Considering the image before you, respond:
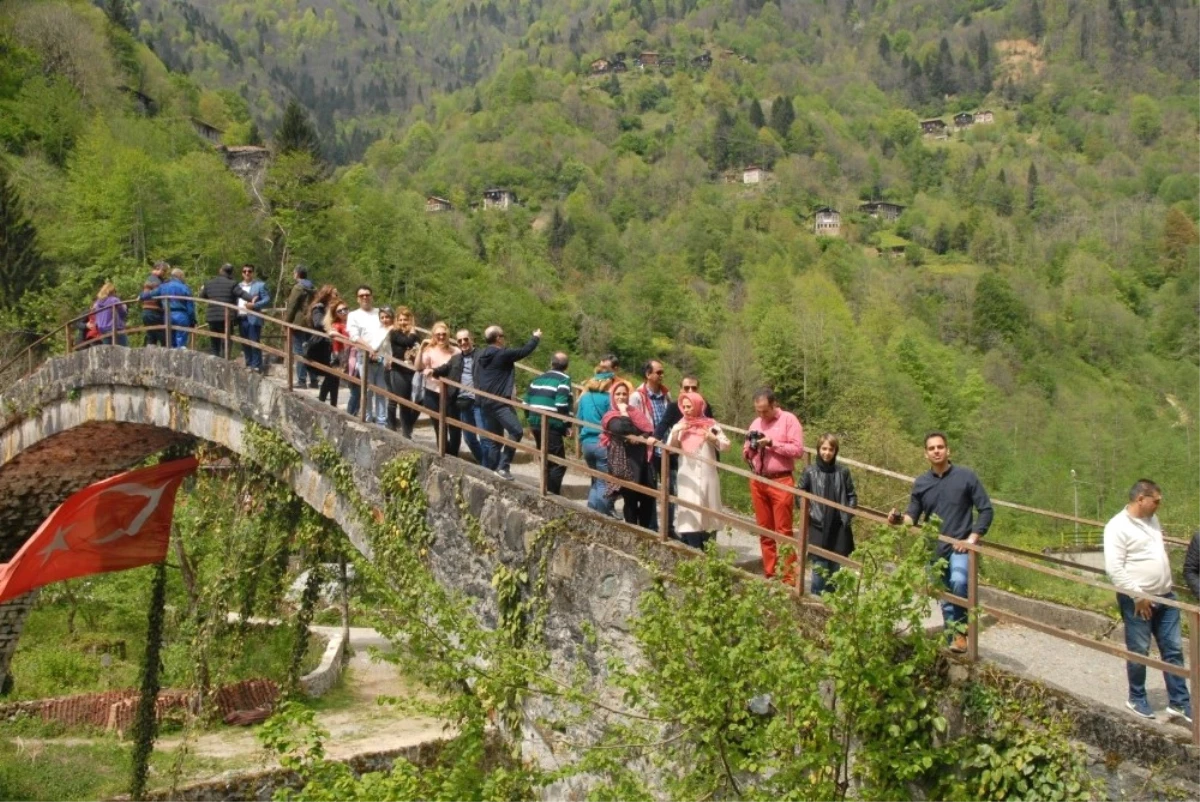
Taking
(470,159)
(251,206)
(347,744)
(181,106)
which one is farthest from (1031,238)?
(347,744)

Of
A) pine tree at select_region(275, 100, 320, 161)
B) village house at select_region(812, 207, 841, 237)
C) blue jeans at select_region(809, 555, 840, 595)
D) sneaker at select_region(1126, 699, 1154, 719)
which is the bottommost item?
village house at select_region(812, 207, 841, 237)

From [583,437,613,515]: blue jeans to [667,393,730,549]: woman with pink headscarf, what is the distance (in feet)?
2.25

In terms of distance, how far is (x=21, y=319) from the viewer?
34.7 meters

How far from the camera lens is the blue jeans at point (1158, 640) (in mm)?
5406

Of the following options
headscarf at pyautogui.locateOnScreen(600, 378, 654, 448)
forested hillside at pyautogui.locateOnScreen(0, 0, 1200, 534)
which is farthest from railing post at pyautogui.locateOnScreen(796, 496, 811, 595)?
forested hillside at pyautogui.locateOnScreen(0, 0, 1200, 534)

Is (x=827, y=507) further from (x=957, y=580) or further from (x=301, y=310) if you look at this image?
(x=301, y=310)

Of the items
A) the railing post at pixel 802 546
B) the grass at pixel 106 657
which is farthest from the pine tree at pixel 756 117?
the railing post at pixel 802 546

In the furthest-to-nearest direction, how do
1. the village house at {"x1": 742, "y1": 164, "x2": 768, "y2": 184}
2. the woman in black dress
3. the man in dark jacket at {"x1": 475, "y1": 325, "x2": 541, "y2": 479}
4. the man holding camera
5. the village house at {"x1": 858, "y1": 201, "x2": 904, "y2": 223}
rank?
1. the village house at {"x1": 742, "y1": 164, "x2": 768, "y2": 184}
2. the village house at {"x1": 858, "y1": 201, "x2": 904, "y2": 223}
3. the man in dark jacket at {"x1": 475, "y1": 325, "x2": 541, "y2": 479}
4. the man holding camera
5. the woman in black dress

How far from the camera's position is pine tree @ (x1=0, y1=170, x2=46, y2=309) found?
3794 cm

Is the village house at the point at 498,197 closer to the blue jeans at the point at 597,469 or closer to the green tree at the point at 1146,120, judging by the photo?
the green tree at the point at 1146,120

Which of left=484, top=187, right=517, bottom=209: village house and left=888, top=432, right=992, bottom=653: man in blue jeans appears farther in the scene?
left=484, top=187, right=517, bottom=209: village house

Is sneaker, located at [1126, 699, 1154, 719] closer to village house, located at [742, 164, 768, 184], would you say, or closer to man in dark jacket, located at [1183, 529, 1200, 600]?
man in dark jacket, located at [1183, 529, 1200, 600]

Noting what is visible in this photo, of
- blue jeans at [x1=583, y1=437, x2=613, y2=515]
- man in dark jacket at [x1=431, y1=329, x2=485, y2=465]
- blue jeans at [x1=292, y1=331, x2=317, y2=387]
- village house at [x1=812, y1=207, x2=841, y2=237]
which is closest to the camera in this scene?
blue jeans at [x1=583, y1=437, x2=613, y2=515]

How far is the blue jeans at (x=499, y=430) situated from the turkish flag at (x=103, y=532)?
20.2 ft
